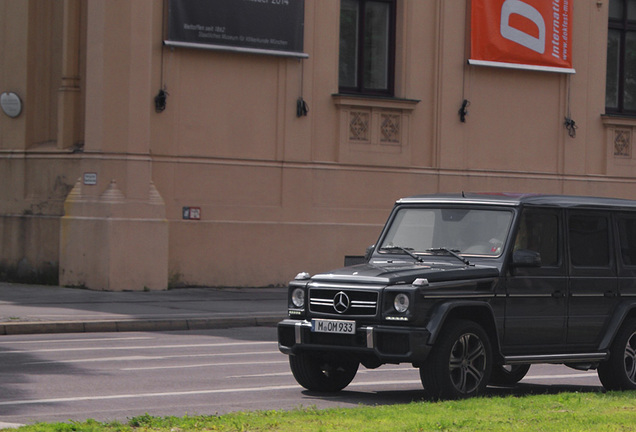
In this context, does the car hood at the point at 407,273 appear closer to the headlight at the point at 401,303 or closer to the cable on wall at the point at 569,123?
the headlight at the point at 401,303

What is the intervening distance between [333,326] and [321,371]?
0.77 meters

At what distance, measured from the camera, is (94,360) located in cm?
1388

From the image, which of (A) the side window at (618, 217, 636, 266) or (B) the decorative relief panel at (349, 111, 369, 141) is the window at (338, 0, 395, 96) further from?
(A) the side window at (618, 217, 636, 266)

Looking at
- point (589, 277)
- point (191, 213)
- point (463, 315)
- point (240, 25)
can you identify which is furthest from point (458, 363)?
point (240, 25)

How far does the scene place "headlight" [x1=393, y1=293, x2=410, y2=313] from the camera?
1055 centimetres

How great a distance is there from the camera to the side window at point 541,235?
11.8 m

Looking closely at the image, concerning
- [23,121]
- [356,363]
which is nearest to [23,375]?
[356,363]

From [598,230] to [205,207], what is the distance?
13828 mm

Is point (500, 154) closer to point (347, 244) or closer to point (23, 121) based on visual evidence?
point (347, 244)

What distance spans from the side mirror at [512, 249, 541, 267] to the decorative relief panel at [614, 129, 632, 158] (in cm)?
2081

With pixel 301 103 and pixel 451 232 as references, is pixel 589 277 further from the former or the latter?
pixel 301 103

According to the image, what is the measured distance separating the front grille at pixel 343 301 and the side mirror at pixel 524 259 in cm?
151

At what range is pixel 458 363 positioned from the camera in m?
10.7

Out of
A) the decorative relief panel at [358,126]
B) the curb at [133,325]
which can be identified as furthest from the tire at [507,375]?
the decorative relief panel at [358,126]
